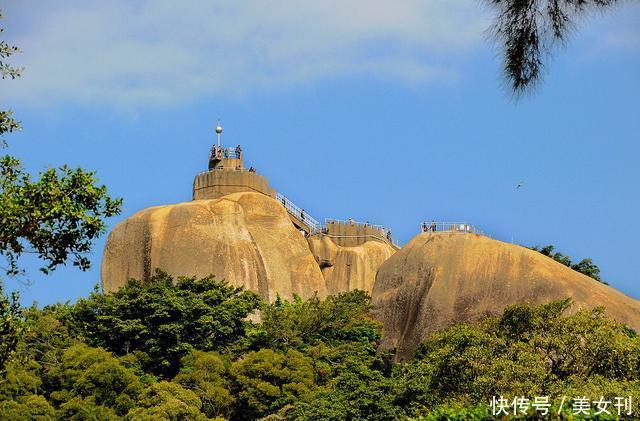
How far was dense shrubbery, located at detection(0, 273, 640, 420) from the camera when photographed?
80.5 feet

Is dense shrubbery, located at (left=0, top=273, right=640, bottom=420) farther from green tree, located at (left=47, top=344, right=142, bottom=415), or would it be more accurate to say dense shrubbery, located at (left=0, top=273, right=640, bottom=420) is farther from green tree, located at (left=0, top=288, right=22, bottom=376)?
green tree, located at (left=0, top=288, right=22, bottom=376)

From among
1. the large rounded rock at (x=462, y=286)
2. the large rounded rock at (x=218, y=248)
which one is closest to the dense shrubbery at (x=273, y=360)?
the large rounded rock at (x=462, y=286)

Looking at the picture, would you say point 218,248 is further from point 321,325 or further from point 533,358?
point 533,358

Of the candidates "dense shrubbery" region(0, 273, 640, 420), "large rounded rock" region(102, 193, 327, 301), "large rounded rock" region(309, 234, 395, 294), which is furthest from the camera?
"large rounded rock" region(309, 234, 395, 294)

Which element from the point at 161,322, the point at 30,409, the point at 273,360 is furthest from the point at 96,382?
the point at 273,360

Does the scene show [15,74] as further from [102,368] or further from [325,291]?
[325,291]

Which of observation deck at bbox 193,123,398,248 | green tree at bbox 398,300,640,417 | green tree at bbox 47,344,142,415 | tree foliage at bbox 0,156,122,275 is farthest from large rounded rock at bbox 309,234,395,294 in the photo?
tree foliage at bbox 0,156,122,275

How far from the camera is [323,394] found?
31234 mm

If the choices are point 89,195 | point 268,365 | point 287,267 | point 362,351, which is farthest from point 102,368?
point 89,195

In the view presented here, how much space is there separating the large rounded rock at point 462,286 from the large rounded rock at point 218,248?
173 inches

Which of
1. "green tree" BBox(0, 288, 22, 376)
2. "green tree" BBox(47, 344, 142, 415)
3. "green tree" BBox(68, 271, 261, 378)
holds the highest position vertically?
"green tree" BBox(68, 271, 261, 378)

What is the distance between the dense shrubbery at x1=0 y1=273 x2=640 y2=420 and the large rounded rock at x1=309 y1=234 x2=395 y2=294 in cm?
673

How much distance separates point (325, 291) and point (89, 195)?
102 feet

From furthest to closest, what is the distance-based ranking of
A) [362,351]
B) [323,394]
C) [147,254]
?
[147,254]
[362,351]
[323,394]
